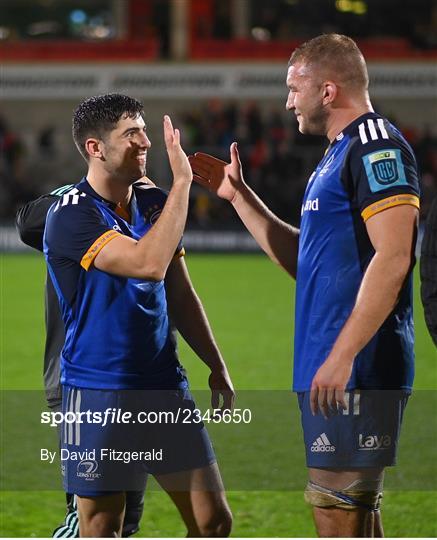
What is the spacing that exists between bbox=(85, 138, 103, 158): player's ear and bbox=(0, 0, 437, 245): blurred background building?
66.5ft

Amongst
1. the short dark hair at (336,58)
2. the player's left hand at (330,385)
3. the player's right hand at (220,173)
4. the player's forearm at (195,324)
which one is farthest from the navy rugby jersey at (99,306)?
the short dark hair at (336,58)

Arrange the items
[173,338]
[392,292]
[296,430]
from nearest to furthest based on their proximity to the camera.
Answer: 1. [392,292]
2. [173,338]
3. [296,430]

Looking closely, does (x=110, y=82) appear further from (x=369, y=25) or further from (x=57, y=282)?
(x=57, y=282)

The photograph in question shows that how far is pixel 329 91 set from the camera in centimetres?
342

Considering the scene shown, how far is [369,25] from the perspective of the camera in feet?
92.9

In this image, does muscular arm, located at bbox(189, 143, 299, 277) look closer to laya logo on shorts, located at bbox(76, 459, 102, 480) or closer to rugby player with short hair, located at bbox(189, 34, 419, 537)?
rugby player with short hair, located at bbox(189, 34, 419, 537)

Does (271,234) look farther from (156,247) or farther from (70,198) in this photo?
(70,198)

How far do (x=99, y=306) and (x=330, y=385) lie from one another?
841 mm

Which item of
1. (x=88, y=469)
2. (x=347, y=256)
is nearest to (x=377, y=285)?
(x=347, y=256)

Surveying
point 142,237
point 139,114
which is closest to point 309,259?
point 142,237

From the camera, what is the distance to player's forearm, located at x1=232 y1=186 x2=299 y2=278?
383 centimetres

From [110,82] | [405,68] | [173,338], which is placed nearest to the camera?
[173,338]

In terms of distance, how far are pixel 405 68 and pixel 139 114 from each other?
79.3ft

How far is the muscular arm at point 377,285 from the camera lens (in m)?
3.20
